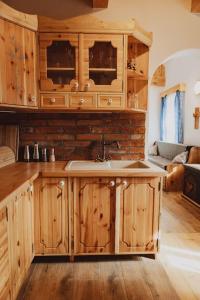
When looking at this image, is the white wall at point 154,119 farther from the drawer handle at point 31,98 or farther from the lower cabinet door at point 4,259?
the lower cabinet door at point 4,259

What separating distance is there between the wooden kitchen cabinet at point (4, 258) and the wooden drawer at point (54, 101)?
3.63ft

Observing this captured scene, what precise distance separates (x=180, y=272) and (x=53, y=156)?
1.60 meters

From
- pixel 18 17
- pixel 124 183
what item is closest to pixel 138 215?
pixel 124 183

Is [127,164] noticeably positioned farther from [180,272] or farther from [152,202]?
[180,272]

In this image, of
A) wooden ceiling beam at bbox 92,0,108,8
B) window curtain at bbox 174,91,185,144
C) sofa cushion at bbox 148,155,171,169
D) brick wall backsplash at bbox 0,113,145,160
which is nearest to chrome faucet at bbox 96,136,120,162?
brick wall backsplash at bbox 0,113,145,160

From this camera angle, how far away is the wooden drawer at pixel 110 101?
2.19 metres

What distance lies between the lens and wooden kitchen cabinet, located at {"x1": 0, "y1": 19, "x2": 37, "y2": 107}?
187 centimetres

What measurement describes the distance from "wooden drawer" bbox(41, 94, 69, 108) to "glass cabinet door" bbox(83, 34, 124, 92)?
22cm

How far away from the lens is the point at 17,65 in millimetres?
1981

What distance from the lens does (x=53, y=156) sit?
2.49m

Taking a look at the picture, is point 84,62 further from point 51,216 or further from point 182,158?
point 182,158

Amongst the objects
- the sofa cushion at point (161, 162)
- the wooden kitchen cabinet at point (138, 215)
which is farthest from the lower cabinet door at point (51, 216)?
the sofa cushion at point (161, 162)

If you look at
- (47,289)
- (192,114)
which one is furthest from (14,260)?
(192,114)

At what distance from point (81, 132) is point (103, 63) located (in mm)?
750
